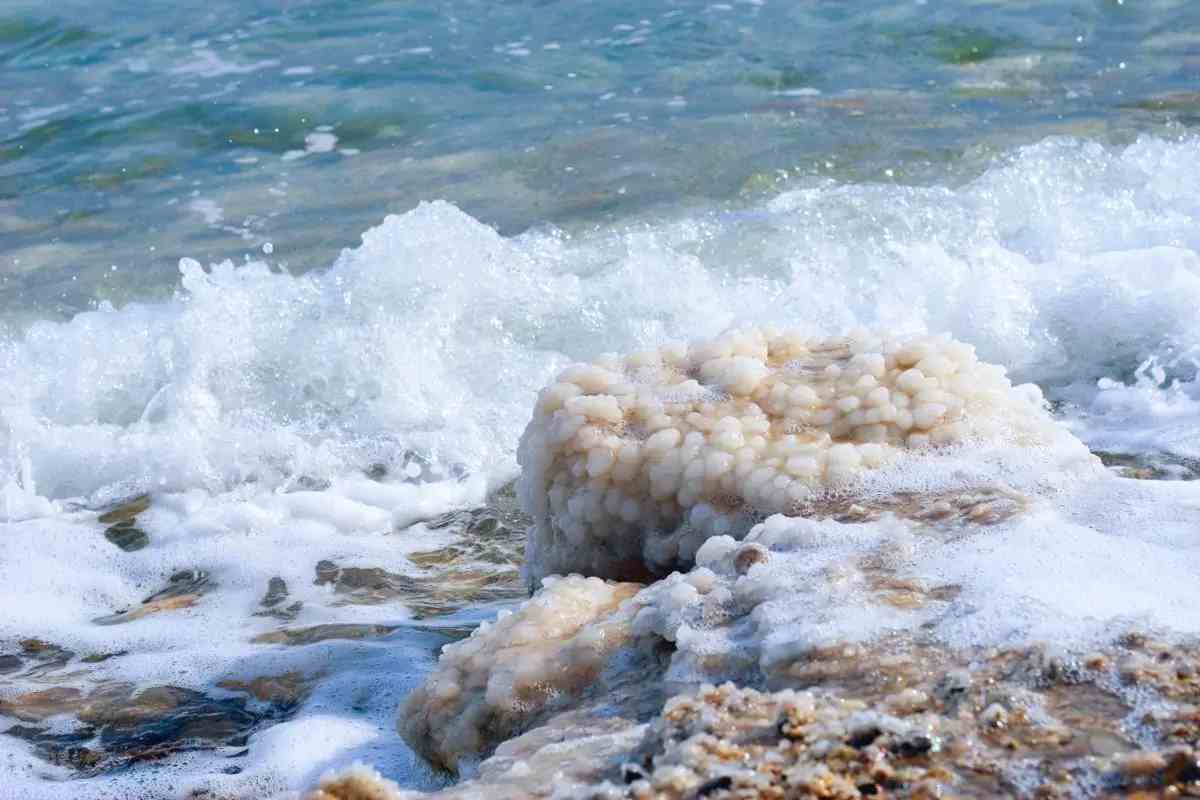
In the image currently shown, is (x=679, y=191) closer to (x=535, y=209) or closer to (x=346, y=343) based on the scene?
(x=535, y=209)

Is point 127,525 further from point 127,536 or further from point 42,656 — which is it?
point 42,656

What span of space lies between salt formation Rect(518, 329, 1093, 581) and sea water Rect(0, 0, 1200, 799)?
49 centimetres

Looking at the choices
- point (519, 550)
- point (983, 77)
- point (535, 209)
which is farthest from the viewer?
point (983, 77)

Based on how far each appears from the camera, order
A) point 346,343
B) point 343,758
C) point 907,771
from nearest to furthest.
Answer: point 907,771 → point 343,758 → point 346,343

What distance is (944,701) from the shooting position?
6.78 feet

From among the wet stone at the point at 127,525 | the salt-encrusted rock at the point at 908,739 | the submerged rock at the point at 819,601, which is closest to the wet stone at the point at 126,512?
the wet stone at the point at 127,525

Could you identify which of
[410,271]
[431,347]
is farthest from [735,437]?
[410,271]

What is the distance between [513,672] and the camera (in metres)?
2.64

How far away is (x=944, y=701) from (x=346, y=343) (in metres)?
4.19

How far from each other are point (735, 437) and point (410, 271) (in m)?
3.51

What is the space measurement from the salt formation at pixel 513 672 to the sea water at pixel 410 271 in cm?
15

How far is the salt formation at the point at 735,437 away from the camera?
304 cm

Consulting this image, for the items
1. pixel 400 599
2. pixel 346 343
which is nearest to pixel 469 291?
pixel 346 343

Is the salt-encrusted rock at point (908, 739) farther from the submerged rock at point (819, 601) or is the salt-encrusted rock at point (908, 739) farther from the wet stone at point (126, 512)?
the wet stone at point (126, 512)
